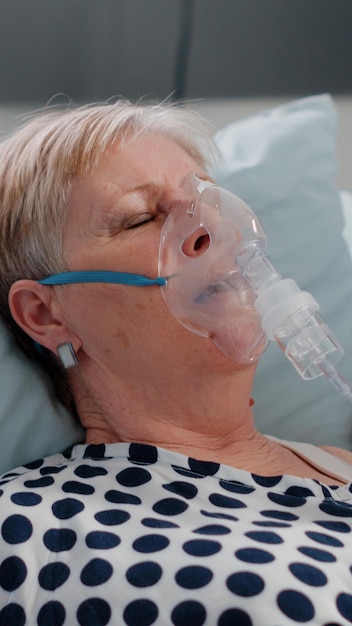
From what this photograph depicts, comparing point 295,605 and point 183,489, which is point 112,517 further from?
point 295,605

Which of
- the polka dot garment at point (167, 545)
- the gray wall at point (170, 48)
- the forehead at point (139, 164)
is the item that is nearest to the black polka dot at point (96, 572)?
the polka dot garment at point (167, 545)

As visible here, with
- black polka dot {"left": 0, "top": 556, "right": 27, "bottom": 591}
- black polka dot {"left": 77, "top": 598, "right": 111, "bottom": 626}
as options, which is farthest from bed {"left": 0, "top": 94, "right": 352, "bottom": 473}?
black polka dot {"left": 77, "top": 598, "right": 111, "bottom": 626}

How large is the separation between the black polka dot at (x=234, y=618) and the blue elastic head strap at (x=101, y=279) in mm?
499

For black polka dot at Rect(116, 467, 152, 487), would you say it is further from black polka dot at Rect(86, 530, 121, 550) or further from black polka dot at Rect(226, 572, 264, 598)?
black polka dot at Rect(226, 572, 264, 598)

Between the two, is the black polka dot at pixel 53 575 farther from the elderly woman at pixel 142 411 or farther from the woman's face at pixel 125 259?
the woman's face at pixel 125 259

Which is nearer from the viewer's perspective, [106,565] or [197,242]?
[106,565]

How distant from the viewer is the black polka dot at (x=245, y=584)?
1.07 meters

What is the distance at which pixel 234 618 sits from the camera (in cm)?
105

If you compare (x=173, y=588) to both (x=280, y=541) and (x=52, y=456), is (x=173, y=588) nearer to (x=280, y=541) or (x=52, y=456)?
(x=280, y=541)

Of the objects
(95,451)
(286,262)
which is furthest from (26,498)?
(286,262)

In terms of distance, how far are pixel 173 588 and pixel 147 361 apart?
0.38 meters

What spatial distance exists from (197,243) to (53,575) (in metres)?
0.51

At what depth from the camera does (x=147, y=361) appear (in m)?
1.38

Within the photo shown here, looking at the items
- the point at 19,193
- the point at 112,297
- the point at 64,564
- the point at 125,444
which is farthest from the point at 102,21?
the point at 64,564
